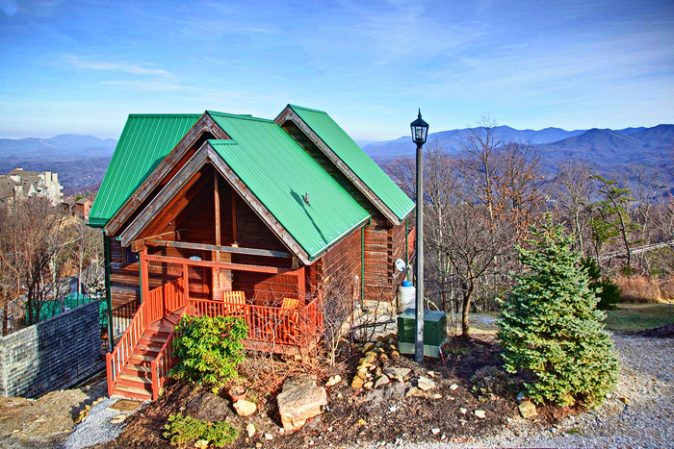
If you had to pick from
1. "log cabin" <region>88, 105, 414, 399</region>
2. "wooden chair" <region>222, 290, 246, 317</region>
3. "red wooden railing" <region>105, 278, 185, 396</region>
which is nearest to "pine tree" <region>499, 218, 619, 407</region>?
"log cabin" <region>88, 105, 414, 399</region>

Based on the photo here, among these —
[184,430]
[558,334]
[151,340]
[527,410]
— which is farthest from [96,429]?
[558,334]

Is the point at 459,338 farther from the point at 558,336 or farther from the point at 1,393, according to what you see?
the point at 1,393

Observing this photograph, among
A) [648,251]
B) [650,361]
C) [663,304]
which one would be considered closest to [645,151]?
[648,251]

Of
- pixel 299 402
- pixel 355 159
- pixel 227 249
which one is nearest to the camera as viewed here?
pixel 299 402

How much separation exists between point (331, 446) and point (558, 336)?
5.22m

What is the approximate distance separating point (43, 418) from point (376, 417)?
8.61 metres

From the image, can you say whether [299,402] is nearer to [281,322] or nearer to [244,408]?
[244,408]

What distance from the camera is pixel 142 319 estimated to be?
14641mm

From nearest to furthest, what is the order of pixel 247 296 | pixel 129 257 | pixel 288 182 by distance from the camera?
pixel 288 182
pixel 247 296
pixel 129 257

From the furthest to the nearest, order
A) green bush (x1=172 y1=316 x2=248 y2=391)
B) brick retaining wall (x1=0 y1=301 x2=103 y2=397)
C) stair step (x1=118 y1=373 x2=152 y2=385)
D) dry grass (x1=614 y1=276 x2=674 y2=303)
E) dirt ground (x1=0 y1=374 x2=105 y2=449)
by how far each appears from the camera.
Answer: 1. dry grass (x1=614 y1=276 x2=674 y2=303)
2. brick retaining wall (x1=0 y1=301 x2=103 y2=397)
3. stair step (x1=118 y1=373 x2=152 y2=385)
4. green bush (x1=172 y1=316 x2=248 y2=391)
5. dirt ground (x1=0 y1=374 x2=105 y2=449)

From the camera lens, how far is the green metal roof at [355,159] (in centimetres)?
1875

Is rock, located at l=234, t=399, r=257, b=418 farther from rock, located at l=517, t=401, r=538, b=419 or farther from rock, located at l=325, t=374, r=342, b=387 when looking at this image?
rock, located at l=517, t=401, r=538, b=419

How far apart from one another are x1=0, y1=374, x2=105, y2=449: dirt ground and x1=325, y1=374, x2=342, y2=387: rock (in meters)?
6.15

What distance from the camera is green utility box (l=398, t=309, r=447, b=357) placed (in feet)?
42.8
